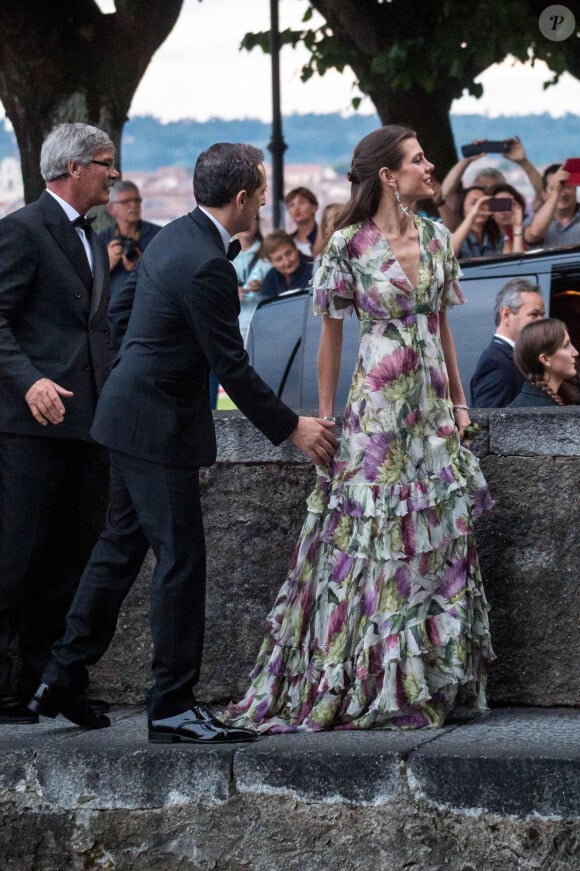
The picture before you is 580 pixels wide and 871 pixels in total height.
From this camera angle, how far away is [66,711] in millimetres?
4953

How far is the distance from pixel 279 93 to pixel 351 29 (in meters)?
2.70

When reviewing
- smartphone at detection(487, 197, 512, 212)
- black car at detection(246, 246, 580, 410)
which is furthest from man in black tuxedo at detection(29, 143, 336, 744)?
smartphone at detection(487, 197, 512, 212)

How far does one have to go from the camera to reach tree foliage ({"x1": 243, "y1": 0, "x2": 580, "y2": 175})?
12953 mm

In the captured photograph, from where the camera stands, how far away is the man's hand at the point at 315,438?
4.70 m

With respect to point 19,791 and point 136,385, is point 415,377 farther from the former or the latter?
point 19,791

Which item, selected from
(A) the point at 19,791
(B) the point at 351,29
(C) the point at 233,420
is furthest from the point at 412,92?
(A) the point at 19,791

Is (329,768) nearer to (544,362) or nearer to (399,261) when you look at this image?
(399,261)

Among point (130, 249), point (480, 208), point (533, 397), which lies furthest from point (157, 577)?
point (480, 208)

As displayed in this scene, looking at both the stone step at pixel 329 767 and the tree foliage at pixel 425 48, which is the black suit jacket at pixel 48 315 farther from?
the tree foliage at pixel 425 48

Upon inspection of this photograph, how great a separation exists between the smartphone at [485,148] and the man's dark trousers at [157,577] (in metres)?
5.03

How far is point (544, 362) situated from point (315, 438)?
146 cm

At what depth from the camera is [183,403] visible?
15.2 feet

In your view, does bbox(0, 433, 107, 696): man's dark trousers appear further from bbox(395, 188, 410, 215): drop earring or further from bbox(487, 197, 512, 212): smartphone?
bbox(487, 197, 512, 212): smartphone

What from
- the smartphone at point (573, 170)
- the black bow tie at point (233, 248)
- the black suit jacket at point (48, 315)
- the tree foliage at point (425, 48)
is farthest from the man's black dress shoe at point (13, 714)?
the tree foliage at point (425, 48)
